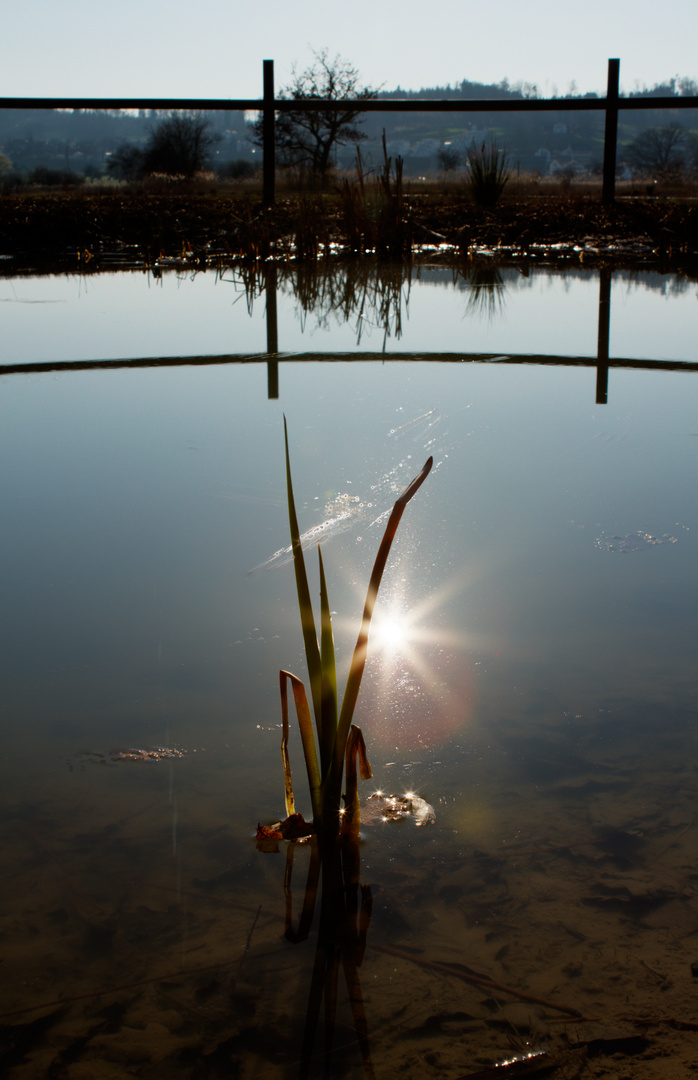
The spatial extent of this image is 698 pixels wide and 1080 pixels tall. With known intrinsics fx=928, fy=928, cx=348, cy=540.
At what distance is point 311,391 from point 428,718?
5.52ft

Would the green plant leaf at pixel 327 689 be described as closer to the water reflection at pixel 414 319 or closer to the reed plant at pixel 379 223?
the water reflection at pixel 414 319

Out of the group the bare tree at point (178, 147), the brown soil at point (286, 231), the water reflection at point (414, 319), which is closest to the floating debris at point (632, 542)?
the water reflection at point (414, 319)

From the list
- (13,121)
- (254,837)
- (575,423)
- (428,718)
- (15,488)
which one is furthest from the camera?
(13,121)

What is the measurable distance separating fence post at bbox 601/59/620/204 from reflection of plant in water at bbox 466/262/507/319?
8.03 feet

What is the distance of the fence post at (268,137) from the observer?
7195 millimetres

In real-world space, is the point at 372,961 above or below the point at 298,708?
below

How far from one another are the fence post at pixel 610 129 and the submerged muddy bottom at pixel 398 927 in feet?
24.4

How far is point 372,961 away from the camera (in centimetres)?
78

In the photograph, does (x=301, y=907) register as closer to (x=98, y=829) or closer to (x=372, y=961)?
(x=372, y=961)

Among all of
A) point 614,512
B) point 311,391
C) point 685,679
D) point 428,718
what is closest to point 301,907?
point 428,718

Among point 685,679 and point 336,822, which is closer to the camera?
point 336,822

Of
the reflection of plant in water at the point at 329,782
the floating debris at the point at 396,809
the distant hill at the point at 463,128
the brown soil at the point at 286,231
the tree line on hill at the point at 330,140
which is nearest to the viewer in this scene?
the reflection of plant in water at the point at 329,782

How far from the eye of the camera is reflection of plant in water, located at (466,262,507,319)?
407 cm

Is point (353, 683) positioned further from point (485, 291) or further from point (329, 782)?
point (485, 291)
